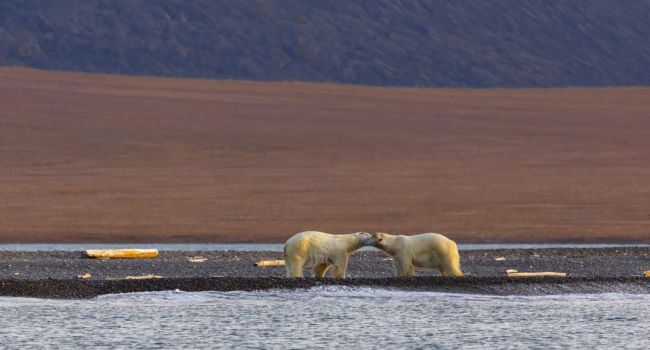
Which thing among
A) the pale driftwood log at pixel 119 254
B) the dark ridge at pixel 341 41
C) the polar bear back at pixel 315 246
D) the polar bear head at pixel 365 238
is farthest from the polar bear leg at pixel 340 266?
the dark ridge at pixel 341 41

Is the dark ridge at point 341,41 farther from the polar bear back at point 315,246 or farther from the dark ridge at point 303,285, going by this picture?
the polar bear back at point 315,246

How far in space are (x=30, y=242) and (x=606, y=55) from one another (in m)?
136

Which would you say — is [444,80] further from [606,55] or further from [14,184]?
[14,184]

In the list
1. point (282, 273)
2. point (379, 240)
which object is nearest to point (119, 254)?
point (282, 273)

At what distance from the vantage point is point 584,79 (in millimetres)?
169375

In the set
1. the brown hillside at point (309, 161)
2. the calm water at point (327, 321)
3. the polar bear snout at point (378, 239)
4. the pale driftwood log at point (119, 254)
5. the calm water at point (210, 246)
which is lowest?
the calm water at point (327, 321)

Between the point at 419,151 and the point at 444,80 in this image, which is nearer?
the point at 419,151

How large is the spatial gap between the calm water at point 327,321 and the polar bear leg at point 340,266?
27.0 inches

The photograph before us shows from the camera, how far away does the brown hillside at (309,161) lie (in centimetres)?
5300

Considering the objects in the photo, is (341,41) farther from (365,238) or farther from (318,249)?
(318,249)

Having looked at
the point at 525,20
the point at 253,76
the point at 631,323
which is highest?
the point at 525,20

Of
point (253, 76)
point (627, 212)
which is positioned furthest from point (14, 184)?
point (253, 76)

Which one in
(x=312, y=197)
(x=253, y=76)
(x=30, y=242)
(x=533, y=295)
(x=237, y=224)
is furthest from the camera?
(x=253, y=76)

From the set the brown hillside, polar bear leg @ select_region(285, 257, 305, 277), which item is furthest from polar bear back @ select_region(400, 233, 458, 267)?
the brown hillside
